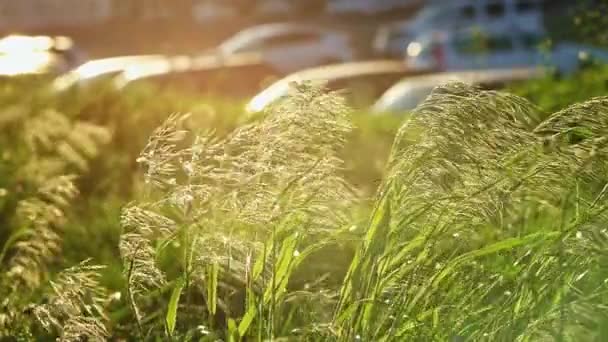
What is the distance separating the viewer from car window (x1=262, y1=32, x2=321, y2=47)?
3106 cm

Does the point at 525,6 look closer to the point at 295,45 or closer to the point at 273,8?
the point at 295,45

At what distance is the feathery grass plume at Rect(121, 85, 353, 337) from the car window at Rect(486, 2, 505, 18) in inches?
1355

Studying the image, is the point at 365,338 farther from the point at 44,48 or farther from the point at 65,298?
the point at 44,48

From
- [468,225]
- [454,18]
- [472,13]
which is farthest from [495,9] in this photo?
[468,225]

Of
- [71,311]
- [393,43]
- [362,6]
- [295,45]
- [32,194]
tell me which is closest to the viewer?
[71,311]

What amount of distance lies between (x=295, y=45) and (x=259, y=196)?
88.6ft

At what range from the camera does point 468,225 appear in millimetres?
3947

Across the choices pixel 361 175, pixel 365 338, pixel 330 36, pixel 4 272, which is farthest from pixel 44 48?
pixel 365 338

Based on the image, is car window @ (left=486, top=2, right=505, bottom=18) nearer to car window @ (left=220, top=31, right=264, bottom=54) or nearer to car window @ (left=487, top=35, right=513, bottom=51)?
car window @ (left=220, top=31, right=264, bottom=54)

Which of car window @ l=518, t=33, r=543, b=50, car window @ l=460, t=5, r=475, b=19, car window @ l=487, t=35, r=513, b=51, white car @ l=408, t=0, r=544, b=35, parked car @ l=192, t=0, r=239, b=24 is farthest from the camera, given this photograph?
parked car @ l=192, t=0, r=239, b=24

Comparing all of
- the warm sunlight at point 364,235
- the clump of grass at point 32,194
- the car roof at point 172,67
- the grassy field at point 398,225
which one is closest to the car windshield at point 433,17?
the car roof at point 172,67

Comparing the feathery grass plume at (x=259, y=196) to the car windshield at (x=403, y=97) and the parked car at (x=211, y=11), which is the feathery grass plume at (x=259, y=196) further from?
the parked car at (x=211, y=11)

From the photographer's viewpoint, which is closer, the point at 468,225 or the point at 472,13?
the point at 468,225

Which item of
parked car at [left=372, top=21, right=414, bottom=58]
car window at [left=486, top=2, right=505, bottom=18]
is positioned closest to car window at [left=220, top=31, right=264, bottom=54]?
parked car at [left=372, top=21, right=414, bottom=58]
